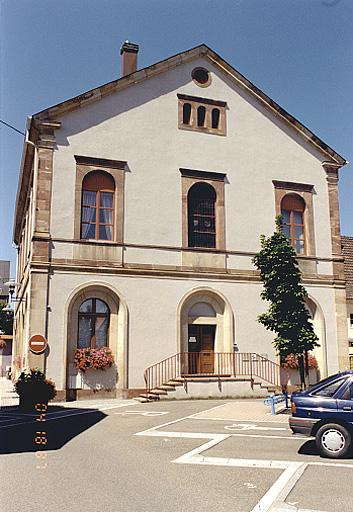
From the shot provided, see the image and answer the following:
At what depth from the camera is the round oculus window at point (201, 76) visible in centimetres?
2506

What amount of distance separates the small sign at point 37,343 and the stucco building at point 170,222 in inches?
20.7

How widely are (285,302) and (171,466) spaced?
922cm

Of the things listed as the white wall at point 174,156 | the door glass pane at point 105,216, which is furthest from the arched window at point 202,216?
the door glass pane at point 105,216

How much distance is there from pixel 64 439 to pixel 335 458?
5462 mm

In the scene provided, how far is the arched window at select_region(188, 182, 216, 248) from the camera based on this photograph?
77.4ft

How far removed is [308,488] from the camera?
7691 millimetres

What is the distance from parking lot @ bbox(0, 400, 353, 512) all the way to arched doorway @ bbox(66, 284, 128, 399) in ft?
16.7

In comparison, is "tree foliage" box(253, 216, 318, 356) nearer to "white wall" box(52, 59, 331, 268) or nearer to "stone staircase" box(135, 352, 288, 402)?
"stone staircase" box(135, 352, 288, 402)

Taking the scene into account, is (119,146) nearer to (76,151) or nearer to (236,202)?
(76,151)

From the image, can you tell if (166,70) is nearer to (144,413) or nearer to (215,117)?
(215,117)

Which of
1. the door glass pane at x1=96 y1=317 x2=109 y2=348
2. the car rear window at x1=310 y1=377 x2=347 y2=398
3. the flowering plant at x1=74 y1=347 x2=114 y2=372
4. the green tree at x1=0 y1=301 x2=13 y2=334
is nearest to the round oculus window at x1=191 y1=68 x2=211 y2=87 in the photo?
the door glass pane at x1=96 y1=317 x2=109 y2=348

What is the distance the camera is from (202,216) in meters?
23.8

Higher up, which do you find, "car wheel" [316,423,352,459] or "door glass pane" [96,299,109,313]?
"door glass pane" [96,299,109,313]

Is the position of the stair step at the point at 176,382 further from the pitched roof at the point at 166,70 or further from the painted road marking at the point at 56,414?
the pitched roof at the point at 166,70
